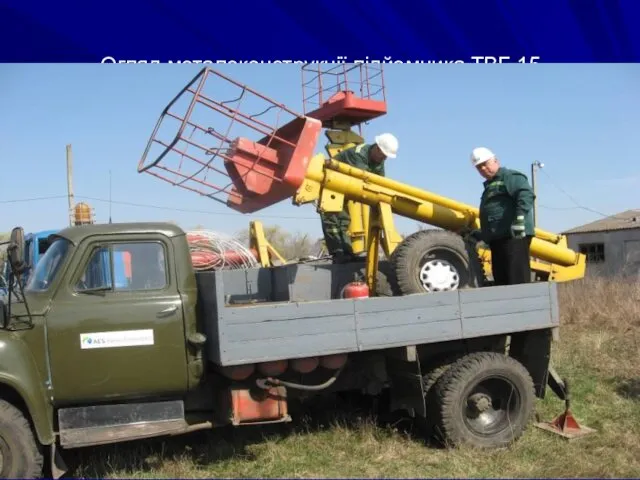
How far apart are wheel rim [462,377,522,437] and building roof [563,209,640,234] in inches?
931

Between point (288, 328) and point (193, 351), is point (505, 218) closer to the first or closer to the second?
point (288, 328)

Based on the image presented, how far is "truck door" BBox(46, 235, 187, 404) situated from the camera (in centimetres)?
459

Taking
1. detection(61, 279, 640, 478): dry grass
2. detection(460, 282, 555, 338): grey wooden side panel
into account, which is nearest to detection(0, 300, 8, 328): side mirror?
detection(61, 279, 640, 478): dry grass

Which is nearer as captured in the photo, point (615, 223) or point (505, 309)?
point (505, 309)

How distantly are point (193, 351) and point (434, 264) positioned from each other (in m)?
2.44

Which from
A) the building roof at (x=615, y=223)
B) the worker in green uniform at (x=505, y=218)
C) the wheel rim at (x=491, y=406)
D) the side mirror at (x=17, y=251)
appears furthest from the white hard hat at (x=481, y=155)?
the building roof at (x=615, y=223)

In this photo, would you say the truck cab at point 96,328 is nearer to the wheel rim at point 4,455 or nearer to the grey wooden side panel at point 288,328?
the wheel rim at point 4,455

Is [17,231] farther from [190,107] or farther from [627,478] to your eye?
[627,478]

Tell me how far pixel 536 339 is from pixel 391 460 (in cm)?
186

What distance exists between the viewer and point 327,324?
16.4 ft

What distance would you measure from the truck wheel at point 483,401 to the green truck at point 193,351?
0.01 meters

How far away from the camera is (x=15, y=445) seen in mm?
4371

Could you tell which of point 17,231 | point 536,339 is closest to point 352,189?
point 536,339

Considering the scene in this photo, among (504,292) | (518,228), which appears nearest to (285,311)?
(504,292)
